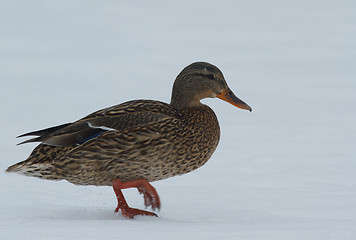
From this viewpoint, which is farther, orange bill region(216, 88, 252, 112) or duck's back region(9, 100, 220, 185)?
orange bill region(216, 88, 252, 112)

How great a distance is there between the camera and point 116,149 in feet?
→ 16.6

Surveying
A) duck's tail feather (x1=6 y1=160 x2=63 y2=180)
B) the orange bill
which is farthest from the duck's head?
duck's tail feather (x1=6 y1=160 x2=63 y2=180)

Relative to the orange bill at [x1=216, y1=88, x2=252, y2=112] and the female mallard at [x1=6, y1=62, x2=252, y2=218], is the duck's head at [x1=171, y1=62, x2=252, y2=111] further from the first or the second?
the female mallard at [x1=6, y1=62, x2=252, y2=218]

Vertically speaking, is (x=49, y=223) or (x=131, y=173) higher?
(x=131, y=173)

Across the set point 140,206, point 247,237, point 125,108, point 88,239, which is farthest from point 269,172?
point 88,239

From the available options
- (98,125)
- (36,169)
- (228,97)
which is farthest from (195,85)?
(36,169)

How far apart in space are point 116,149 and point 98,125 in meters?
0.25

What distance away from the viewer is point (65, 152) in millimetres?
5145

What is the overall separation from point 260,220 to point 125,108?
53.3 inches

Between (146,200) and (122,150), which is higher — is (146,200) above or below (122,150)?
below

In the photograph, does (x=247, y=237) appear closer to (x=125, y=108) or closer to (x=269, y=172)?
(x=125, y=108)

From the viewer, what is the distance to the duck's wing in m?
5.11

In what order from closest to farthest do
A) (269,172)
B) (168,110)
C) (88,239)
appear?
(88,239) → (168,110) → (269,172)

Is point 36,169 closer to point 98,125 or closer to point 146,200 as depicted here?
point 98,125
